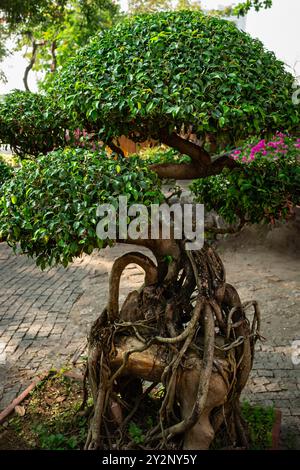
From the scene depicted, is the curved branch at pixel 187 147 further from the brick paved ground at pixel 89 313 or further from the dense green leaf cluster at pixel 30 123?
the brick paved ground at pixel 89 313

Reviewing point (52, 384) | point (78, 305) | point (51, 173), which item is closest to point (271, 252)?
point (78, 305)

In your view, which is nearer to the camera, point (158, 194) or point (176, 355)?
point (158, 194)

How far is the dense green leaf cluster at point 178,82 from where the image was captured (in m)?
2.95

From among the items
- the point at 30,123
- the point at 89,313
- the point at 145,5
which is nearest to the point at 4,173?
the point at 30,123

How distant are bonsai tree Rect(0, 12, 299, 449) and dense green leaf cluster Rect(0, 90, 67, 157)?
6.8 inches

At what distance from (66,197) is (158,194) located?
1.85 ft

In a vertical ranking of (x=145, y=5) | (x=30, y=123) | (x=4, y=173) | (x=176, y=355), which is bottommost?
(x=176, y=355)

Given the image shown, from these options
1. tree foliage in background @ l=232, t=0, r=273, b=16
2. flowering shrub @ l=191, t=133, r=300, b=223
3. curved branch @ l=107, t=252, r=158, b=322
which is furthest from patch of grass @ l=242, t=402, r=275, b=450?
tree foliage in background @ l=232, t=0, r=273, b=16

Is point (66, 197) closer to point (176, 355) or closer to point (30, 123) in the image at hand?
point (30, 123)

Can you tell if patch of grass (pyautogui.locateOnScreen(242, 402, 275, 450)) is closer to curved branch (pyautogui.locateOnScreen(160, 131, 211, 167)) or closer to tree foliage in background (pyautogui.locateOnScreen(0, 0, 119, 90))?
Result: curved branch (pyautogui.locateOnScreen(160, 131, 211, 167))

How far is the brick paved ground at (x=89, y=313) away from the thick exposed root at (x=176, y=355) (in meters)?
0.93

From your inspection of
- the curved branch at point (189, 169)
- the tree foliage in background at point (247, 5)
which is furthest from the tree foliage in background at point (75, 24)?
the curved branch at point (189, 169)

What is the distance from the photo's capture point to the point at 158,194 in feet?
9.93

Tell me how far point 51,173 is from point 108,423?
2029 mm
